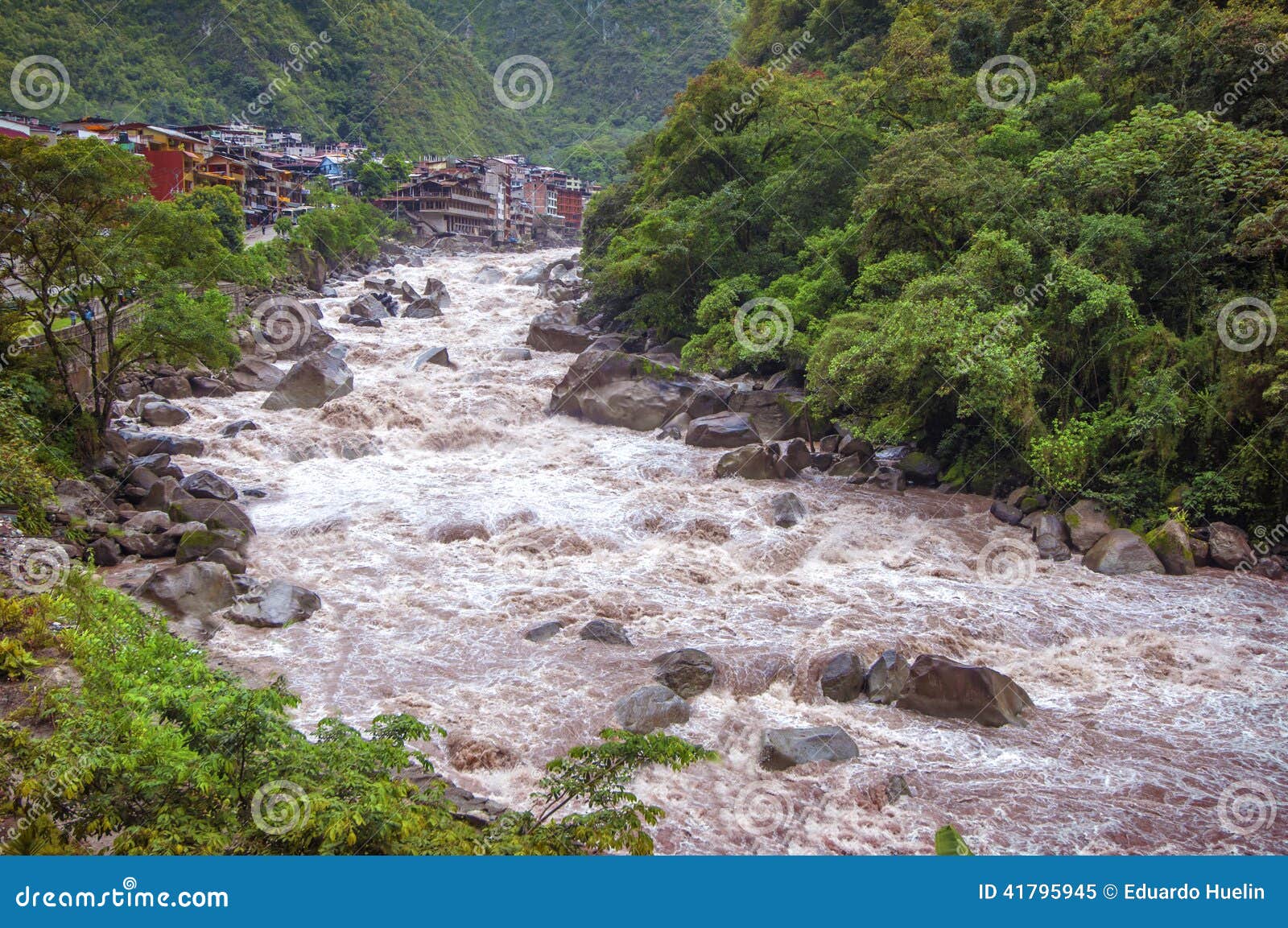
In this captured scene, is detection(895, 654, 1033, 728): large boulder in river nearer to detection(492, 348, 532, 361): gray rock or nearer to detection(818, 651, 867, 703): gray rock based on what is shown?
detection(818, 651, 867, 703): gray rock

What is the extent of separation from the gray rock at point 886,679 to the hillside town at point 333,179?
132ft

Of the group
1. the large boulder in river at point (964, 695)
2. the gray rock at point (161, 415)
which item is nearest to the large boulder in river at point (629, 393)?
the gray rock at point (161, 415)

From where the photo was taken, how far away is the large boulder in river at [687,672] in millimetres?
10406

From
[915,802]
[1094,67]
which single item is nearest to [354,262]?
[1094,67]

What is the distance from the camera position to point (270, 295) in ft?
107

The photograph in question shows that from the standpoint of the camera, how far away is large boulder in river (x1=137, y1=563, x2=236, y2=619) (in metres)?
11.6

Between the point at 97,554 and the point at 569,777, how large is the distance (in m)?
10.1

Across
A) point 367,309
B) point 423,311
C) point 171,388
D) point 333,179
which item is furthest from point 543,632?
point 333,179

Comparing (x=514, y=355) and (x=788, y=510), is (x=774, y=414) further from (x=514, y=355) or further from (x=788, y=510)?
(x=514, y=355)

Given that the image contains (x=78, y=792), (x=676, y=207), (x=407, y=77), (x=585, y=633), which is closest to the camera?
(x=78, y=792)

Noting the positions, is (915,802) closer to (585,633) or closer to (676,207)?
(585,633)

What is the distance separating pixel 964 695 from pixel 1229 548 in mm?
7661

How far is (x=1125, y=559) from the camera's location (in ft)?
48.0

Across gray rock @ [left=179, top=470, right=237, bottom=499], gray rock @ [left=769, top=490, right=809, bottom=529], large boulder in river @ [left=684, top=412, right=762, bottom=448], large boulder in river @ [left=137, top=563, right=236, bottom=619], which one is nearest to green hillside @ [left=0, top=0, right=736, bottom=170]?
large boulder in river @ [left=684, top=412, right=762, bottom=448]
